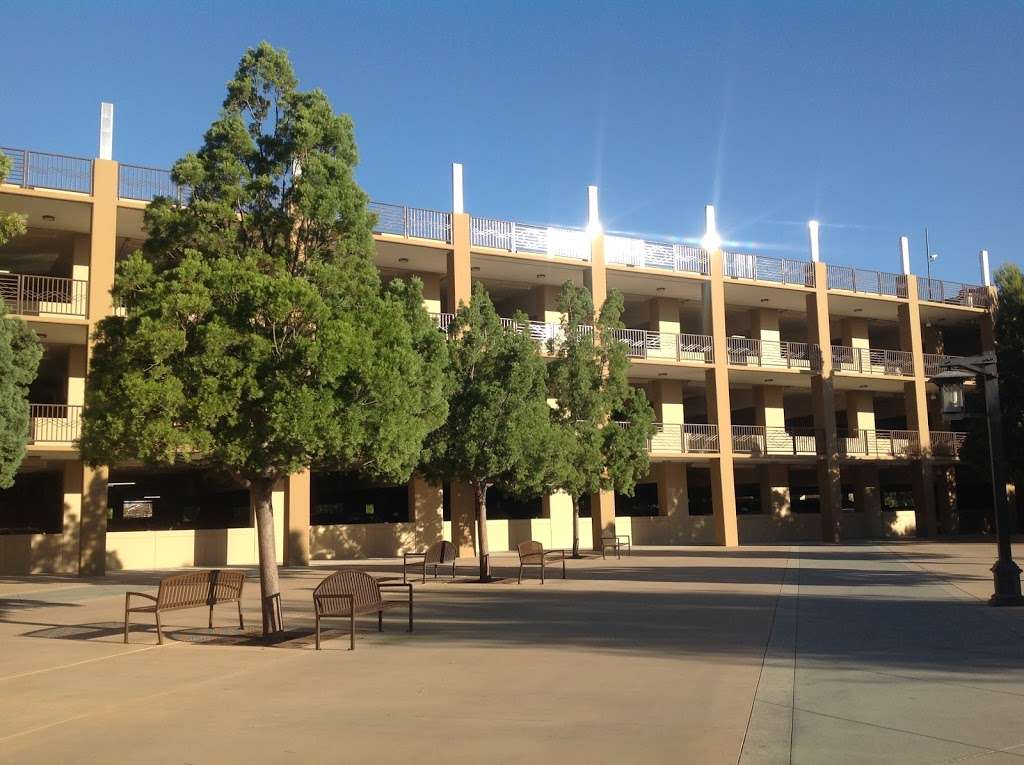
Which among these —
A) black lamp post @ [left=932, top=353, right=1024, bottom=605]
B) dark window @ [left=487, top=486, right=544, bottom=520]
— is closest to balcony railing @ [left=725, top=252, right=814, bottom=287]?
dark window @ [left=487, top=486, right=544, bottom=520]

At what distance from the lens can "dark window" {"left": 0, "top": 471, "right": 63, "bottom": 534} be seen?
102 ft

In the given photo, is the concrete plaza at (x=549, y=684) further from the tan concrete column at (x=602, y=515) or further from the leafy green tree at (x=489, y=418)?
the tan concrete column at (x=602, y=515)

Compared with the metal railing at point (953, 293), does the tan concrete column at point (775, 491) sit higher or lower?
lower

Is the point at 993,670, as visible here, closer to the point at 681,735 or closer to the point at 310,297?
the point at 681,735

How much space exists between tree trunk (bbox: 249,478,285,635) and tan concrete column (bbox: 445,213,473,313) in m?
16.8

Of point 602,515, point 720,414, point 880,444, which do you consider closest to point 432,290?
point 602,515

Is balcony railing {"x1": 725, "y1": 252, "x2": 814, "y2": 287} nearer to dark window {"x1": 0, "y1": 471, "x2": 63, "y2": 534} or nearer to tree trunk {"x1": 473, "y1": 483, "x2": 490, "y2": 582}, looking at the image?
tree trunk {"x1": 473, "y1": 483, "x2": 490, "y2": 582}

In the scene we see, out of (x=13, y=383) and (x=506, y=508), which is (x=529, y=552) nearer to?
(x=13, y=383)

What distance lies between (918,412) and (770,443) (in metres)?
6.64

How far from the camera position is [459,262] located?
2839cm

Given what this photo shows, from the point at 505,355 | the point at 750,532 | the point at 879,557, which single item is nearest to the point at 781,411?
the point at 750,532

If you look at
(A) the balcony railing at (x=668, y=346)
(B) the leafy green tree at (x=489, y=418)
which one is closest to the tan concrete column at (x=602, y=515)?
(A) the balcony railing at (x=668, y=346)

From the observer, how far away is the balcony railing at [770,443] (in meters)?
34.3

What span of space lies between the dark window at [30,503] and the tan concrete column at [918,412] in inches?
1268
